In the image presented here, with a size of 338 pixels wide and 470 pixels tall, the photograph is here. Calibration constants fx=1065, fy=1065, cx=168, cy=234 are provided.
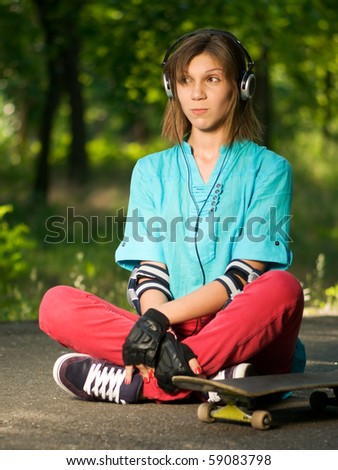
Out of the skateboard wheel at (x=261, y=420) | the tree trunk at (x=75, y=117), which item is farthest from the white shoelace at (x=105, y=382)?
the tree trunk at (x=75, y=117)

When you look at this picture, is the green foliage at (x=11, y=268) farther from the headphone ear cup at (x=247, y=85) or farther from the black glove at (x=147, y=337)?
the black glove at (x=147, y=337)

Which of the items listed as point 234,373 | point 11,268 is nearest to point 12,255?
point 11,268

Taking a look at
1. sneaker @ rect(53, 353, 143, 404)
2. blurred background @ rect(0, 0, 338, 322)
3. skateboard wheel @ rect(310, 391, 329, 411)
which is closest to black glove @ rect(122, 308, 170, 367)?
sneaker @ rect(53, 353, 143, 404)

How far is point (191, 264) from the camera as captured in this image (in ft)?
16.0

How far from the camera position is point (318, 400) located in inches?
176

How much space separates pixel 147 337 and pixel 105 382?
0.49 meters

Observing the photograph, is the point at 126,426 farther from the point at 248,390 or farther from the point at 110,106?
the point at 110,106

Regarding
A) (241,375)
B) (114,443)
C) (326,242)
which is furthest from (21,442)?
(326,242)

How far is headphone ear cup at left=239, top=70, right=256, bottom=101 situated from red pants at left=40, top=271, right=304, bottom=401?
0.94 meters

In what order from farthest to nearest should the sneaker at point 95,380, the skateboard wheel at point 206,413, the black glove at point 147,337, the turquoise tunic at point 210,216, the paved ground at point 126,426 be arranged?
1. the turquoise tunic at point 210,216
2. the sneaker at point 95,380
3. the black glove at point 147,337
4. the skateboard wheel at point 206,413
5. the paved ground at point 126,426

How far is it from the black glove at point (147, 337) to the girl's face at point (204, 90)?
3.46ft

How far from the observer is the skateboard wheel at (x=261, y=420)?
158 inches

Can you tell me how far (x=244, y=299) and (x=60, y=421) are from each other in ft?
2.99
